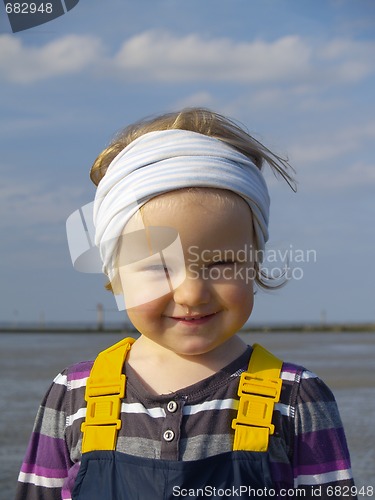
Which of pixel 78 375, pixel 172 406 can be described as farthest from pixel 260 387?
pixel 78 375

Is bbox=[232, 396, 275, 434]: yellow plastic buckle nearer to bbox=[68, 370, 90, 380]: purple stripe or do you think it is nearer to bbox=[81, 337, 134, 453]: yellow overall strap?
bbox=[81, 337, 134, 453]: yellow overall strap

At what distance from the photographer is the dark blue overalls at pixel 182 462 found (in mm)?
2477

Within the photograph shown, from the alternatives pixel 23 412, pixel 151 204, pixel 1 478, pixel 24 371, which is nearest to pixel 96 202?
pixel 151 204

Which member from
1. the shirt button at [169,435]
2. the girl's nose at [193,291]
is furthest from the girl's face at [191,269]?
the shirt button at [169,435]

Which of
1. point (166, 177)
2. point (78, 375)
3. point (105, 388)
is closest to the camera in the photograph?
point (166, 177)

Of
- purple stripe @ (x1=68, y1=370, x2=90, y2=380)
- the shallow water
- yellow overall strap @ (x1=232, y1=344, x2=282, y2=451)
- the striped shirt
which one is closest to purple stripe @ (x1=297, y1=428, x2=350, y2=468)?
the striped shirt

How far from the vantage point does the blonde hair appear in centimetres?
281

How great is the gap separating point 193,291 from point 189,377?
30 centimetres

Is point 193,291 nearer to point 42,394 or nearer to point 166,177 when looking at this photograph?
point 166,177

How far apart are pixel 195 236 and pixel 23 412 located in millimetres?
7274

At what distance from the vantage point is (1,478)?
640 cm

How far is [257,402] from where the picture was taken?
2.61 m

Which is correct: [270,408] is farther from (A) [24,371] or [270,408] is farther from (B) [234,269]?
(A) [24,371]

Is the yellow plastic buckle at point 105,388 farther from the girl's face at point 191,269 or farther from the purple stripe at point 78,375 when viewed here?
the girl's face at point 191,269
